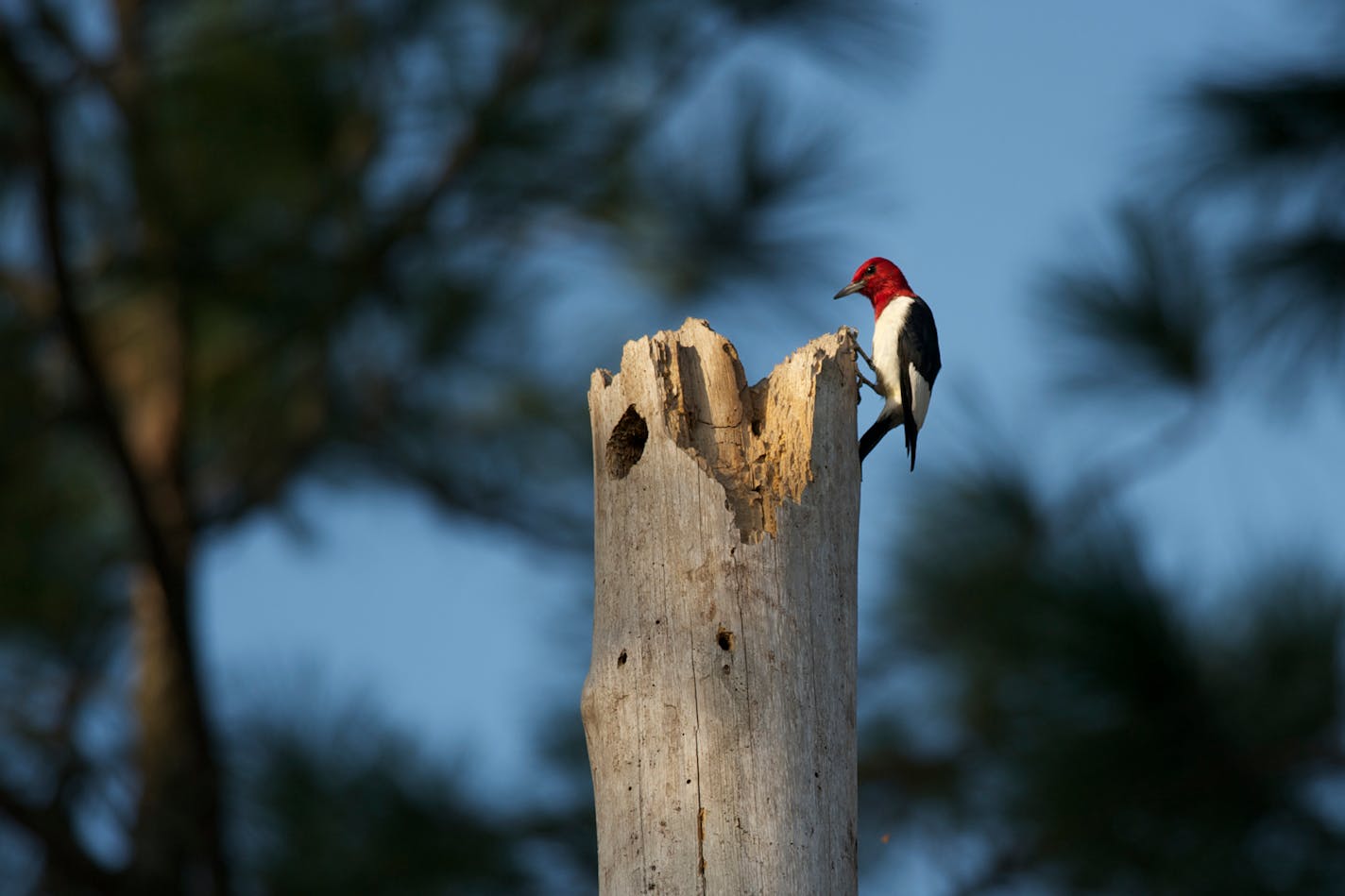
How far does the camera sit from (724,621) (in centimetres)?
215

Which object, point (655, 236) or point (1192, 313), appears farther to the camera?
point (655, 236)

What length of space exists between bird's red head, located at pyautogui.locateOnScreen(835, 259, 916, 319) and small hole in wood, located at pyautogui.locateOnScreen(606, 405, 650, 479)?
5.20ft

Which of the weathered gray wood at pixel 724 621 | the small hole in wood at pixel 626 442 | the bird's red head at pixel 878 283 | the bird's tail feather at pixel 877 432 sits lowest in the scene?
the weathered gray wood at pixel 724 621

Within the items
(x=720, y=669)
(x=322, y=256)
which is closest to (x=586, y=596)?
(x=322, y=256)

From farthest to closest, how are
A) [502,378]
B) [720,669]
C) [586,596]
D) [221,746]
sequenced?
1. [502,378]
2. [586,596]
3. [221,746]
4. [720,669]

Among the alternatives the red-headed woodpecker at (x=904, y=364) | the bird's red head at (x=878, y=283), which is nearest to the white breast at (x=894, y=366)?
the red-headed woodpecker at (x=904, y=364)

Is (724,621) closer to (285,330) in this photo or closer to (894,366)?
(894,366)

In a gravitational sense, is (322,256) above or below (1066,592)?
above

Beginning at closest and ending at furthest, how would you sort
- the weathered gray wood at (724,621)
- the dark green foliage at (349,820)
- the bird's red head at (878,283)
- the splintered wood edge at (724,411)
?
the weathered gray wood at (724,621)
the splintered wood edge at (724,411)
the bird's red head at (878,283)
the dark green foliage at (349,820)

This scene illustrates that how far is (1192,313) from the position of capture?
4504 mm

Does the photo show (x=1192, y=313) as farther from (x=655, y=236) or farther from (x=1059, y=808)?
(x=655, y=236)

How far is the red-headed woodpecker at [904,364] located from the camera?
11.4ft

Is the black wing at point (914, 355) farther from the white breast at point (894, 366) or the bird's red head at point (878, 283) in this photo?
the bird's red head at point (878, 283)

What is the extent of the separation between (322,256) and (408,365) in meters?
0.73
